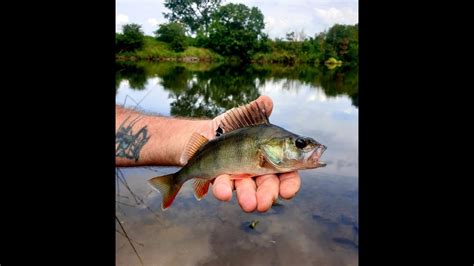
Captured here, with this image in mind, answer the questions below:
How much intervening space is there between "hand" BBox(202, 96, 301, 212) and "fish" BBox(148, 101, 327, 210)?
0.21 ft

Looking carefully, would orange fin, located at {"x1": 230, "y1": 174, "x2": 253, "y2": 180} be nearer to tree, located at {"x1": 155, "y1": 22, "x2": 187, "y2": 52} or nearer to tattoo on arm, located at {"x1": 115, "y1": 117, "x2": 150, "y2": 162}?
tattoo on arm, located at {"x1": 115, "y1": 117, "x2": 150, "y2": 162}

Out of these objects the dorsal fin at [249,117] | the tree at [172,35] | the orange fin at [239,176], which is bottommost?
the orange fin at [239,176]

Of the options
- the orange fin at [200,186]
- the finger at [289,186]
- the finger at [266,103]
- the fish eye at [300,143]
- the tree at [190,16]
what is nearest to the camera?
the fish eye at [300,143]

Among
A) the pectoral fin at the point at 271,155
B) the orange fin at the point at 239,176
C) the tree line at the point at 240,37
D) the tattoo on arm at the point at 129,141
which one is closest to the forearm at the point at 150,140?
the tattoo on arm at the point at 129,141

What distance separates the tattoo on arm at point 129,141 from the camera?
3508 millimetres

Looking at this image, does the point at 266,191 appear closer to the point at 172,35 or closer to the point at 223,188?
the point at 223,188

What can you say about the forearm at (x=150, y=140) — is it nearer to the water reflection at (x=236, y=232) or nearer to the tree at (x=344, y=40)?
the water reflection at (x=236, y=232)

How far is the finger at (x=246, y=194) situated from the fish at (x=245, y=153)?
0.04 m

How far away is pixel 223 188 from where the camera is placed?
2338 millimetres

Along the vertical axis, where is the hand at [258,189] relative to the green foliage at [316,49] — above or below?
below
